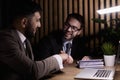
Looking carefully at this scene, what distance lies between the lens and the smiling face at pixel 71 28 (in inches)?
172

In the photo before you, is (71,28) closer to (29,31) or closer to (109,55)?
(109,55)

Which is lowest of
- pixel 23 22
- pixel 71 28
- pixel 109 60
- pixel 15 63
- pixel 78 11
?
pixel 109 60

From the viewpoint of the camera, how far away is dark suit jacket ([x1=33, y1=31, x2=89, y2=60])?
4.20 meters

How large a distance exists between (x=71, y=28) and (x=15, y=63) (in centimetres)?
220

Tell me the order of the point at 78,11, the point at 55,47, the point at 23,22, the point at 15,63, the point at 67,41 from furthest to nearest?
1. the point at 78,11
2. the point at 67,41
3. the point at 55,47
4. the point at 23,22
5. the point at 15,63

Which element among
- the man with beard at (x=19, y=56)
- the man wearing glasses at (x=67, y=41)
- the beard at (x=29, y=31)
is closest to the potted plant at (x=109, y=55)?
the man with beard at (x=19, y=56)

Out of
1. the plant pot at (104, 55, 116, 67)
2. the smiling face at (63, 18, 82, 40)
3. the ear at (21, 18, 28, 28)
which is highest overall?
the ear at (21, 18, 28, 28)

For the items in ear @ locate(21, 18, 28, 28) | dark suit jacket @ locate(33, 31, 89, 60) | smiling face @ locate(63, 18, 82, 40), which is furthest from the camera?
smiling face @ locate(63, 18, 82, 40)

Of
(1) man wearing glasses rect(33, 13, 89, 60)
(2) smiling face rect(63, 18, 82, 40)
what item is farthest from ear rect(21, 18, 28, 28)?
(2) smiling face rect(63, 18, 82, 40)

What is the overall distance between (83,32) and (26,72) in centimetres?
287

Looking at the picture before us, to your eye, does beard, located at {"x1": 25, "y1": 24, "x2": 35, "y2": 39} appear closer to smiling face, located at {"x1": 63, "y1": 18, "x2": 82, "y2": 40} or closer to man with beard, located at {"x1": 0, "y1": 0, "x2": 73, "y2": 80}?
man with beard, located at {"x1": 0, "y1": 0, "x2": 73, "y2": 80}

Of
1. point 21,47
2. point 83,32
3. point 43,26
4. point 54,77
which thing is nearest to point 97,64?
point 54,77

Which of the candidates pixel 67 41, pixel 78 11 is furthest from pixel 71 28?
pixel 78 11

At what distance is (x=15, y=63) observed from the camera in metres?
2.37
